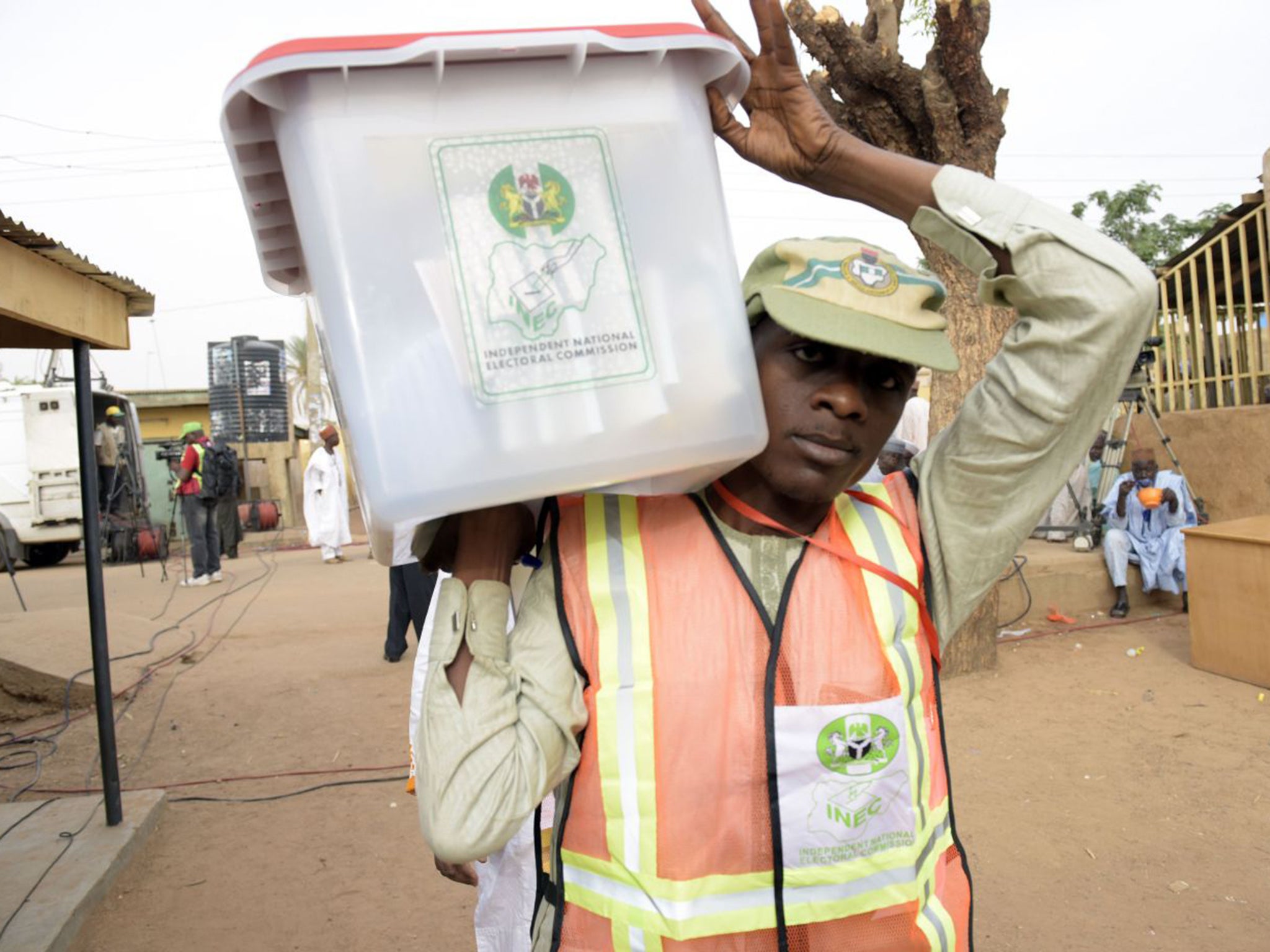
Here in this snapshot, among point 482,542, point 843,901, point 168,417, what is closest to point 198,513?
point 482,542

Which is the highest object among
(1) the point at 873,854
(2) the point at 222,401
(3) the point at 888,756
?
(2) the point at 222,401

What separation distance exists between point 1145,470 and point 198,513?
31.8ft

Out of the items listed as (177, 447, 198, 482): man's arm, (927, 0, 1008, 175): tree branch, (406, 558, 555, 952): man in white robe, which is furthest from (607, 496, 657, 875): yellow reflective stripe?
(177, 447, 198, 482): man's arm

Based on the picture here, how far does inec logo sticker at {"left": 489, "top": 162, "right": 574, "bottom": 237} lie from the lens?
42.1 inches

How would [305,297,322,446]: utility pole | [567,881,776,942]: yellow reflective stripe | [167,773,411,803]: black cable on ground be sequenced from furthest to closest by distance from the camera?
[305,297,322,446]: utility pole, [167,773,411,803]: black cable on ground, [567,881,776,942]: yellow reflective stripe

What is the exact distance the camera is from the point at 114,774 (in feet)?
13.0

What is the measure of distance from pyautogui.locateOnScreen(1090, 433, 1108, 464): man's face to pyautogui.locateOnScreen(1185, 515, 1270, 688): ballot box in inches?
132

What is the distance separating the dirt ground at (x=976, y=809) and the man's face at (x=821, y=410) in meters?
2.56

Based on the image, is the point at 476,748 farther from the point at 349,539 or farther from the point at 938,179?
the point at 349,539

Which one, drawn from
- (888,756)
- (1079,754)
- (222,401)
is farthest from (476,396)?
(222,401)

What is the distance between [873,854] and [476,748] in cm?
53

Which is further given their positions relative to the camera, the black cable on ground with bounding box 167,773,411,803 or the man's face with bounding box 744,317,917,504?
the black cable on ground with bounding box 167,773,411,803

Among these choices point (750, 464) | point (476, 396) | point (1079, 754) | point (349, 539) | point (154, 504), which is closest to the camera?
point (476, 396)

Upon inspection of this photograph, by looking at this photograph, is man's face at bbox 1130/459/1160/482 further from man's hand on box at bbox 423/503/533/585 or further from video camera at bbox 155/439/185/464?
video camera at bbox 155/439/185/464
